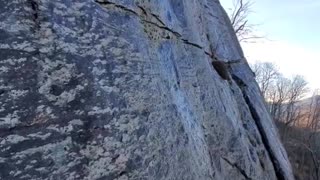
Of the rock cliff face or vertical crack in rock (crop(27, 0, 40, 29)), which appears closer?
the rock cliff face

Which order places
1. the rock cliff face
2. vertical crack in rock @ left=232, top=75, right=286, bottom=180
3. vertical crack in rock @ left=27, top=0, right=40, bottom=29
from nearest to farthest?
the rock cliff face < vertical crack in rock @ left=27, top=0, right=40, bottom=29 < vertical crack in rock @ left=232, top=75, right=286, bottom=180

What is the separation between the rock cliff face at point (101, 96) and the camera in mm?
1690

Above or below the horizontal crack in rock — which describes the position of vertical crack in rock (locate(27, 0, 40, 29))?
above

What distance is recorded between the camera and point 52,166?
169 centimetres

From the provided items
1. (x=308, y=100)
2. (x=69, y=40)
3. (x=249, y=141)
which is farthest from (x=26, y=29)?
(x=308, y=100)

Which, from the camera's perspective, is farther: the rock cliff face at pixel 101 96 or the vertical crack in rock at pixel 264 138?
the vertical crack in rock at pixel 264 138

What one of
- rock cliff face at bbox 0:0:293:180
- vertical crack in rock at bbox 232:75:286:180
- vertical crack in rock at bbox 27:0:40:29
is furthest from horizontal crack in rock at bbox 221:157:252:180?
vertical crack in rock at bbox 27:0:40:29

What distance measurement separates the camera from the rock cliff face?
169cm

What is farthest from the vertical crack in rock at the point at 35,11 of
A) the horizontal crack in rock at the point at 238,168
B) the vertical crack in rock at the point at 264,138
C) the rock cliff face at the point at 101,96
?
the vertical crack in rock at the point at 264,138

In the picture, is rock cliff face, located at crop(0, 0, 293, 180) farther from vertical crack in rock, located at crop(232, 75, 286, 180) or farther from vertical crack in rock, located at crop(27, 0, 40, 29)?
vertical crack in rock, located at crop(232, 75, 286, 180)

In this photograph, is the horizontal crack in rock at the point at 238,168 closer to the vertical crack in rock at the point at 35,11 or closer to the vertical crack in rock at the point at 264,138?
the vertical crack in rock at the point at 264,138

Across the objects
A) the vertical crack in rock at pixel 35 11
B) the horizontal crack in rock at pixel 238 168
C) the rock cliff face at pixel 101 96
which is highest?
the vertical crack in rock at pixel 35 11

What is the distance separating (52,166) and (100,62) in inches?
22.0

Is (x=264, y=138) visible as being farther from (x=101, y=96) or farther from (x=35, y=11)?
(x=35, y=11)
